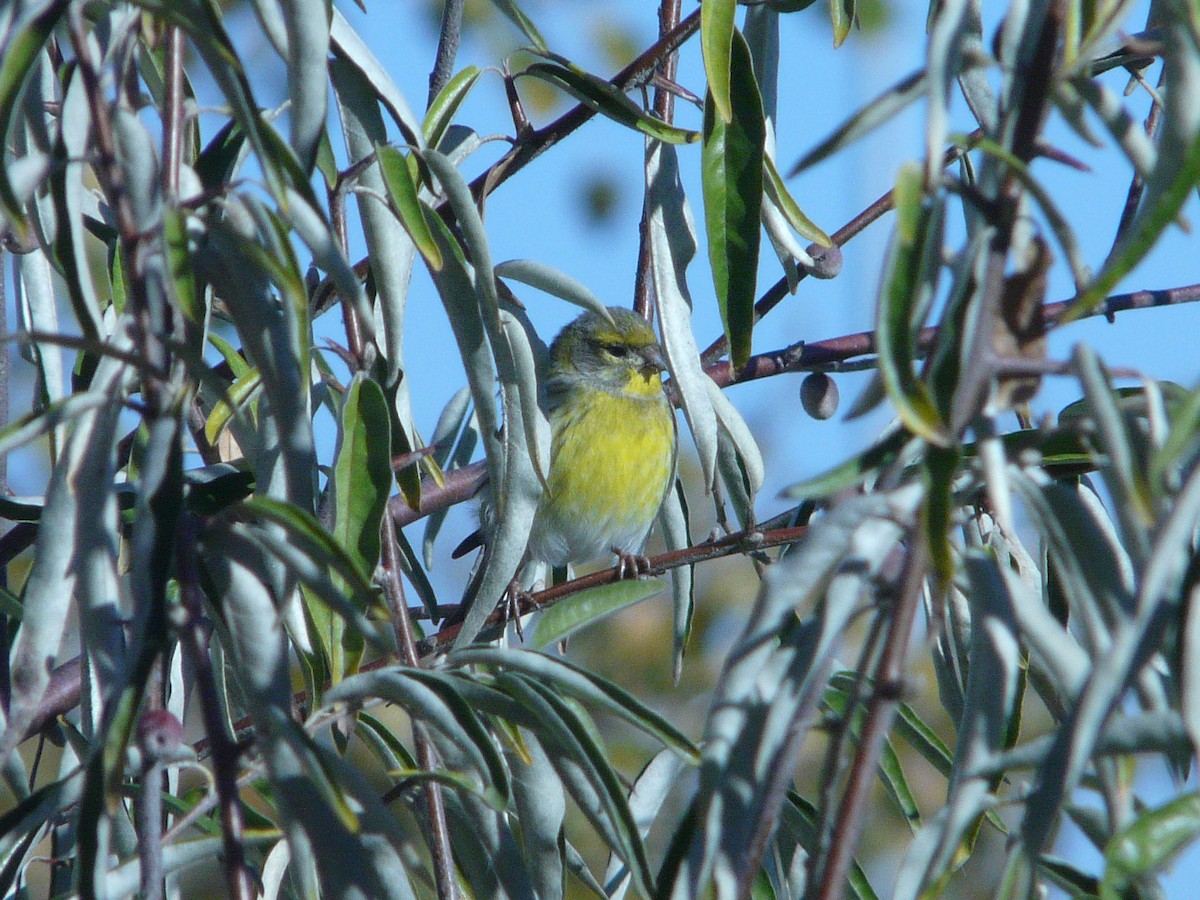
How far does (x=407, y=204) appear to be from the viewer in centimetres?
171

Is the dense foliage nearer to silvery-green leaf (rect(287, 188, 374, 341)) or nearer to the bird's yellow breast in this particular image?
silvery-green leaf (rect(287, 188, 374, 341))

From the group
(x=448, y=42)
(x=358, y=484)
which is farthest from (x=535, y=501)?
(x=448, y=42)

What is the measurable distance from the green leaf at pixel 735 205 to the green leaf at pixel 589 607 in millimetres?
375

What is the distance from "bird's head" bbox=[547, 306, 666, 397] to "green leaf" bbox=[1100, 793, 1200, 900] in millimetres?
3881

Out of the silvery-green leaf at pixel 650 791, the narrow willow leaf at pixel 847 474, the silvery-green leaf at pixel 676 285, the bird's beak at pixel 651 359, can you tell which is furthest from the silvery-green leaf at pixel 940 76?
the bird's beak at pixel 651 359

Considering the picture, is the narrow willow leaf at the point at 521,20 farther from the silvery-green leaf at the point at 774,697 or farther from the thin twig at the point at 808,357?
the silvery-green leaf at the point at 774,697

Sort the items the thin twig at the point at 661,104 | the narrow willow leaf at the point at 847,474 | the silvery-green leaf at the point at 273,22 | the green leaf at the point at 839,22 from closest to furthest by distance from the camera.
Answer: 1. the narrow willow leaf at the point at 847,474
2. the silvery-green leaf at the point at 273,22
3. the green leaf at the point at 839,22
4. the thin twig at the point at 661,104


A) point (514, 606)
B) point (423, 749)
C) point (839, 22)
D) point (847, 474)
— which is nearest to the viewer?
point (847, 474)

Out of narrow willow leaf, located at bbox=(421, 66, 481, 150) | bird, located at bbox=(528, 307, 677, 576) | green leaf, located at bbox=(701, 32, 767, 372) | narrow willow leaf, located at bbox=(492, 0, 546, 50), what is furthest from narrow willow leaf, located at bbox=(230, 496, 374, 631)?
bird, located at bbox=(528, 307, 677, 576)

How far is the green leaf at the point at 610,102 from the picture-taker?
81.5 inches

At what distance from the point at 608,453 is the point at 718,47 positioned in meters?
2.98

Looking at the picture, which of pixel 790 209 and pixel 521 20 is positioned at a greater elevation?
pixel 521 20

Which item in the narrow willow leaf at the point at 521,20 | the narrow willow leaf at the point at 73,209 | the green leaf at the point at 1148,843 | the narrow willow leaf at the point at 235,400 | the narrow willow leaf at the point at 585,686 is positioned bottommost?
the green leaf at the point at 1148,843

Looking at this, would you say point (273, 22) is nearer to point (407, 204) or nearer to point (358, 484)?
point (407, 204)
